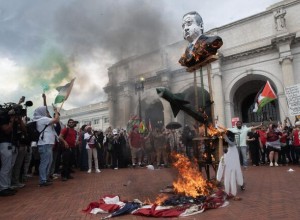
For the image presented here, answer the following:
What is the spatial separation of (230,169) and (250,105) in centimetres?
2499

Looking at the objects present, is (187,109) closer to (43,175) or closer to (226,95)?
(43,175)

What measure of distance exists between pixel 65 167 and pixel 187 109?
4981mm

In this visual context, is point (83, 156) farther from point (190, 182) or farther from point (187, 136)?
point (190, 182)

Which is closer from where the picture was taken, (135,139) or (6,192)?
(6,192)

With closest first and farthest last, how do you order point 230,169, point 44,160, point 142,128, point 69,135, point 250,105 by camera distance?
point 230,169 < point 44,160 < point 69,135 < point 142,128 < point 250,105

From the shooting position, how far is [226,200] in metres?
5.34

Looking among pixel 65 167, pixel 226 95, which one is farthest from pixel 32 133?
pixel 226 95

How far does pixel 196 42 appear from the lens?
22.5 feet

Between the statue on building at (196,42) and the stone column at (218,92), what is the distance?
17.9 m

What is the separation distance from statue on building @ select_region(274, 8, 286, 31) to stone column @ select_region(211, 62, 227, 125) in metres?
5.62

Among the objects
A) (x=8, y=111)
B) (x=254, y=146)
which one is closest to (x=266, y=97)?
(x=254, y=146)

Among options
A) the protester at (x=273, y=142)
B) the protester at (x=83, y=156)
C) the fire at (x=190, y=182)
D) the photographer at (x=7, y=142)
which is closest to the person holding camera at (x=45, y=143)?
the photographer at (x=7, y=142)

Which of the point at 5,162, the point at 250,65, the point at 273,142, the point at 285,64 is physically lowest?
the point at 5,162

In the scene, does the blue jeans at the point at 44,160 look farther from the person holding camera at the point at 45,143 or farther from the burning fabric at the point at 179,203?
the burning fabric at the point at 179,203
